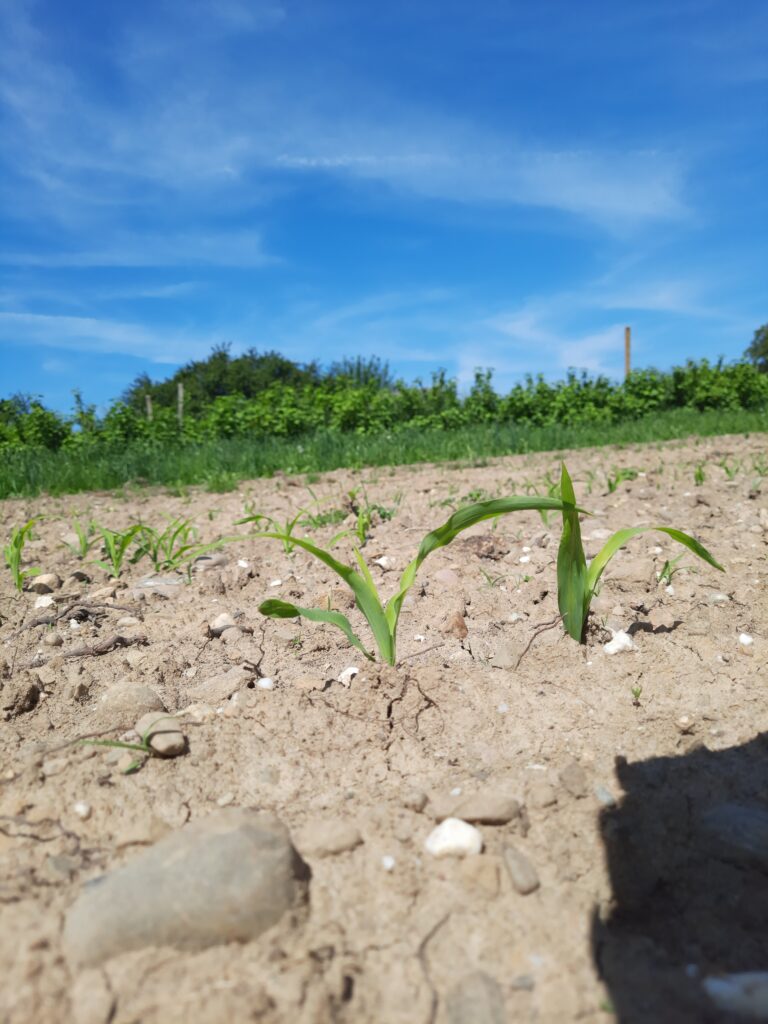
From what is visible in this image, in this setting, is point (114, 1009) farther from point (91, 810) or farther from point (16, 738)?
point (16, 738)

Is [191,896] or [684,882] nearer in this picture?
[191,896]

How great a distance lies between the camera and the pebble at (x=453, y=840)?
1.41m

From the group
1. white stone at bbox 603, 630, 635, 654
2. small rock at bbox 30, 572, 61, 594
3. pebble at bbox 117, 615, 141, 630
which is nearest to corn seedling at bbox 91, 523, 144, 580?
small rock at bbox 30, 572, 61, 594

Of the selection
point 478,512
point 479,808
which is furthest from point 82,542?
point 479,808

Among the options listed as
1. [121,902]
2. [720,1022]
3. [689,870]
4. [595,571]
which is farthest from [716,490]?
[121,902]

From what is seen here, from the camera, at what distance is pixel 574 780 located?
5.26 feet

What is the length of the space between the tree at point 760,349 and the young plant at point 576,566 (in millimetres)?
45066

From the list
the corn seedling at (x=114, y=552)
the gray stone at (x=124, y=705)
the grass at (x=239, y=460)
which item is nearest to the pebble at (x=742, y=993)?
the gray stone at (x=124, y=705)

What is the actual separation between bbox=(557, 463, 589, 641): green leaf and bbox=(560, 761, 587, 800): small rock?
0.56 m

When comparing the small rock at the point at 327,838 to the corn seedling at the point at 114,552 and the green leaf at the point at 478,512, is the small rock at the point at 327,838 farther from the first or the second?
the corn seedling at the point at 114,552

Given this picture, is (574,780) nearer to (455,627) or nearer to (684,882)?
(684,882)

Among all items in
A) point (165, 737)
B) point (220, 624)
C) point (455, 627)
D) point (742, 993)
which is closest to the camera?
point (742, 993)

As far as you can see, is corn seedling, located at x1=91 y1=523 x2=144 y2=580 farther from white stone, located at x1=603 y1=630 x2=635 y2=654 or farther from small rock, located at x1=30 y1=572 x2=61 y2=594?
white stone, located at x1=603 y1=630 x2=635 y2=654

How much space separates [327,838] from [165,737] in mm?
528
